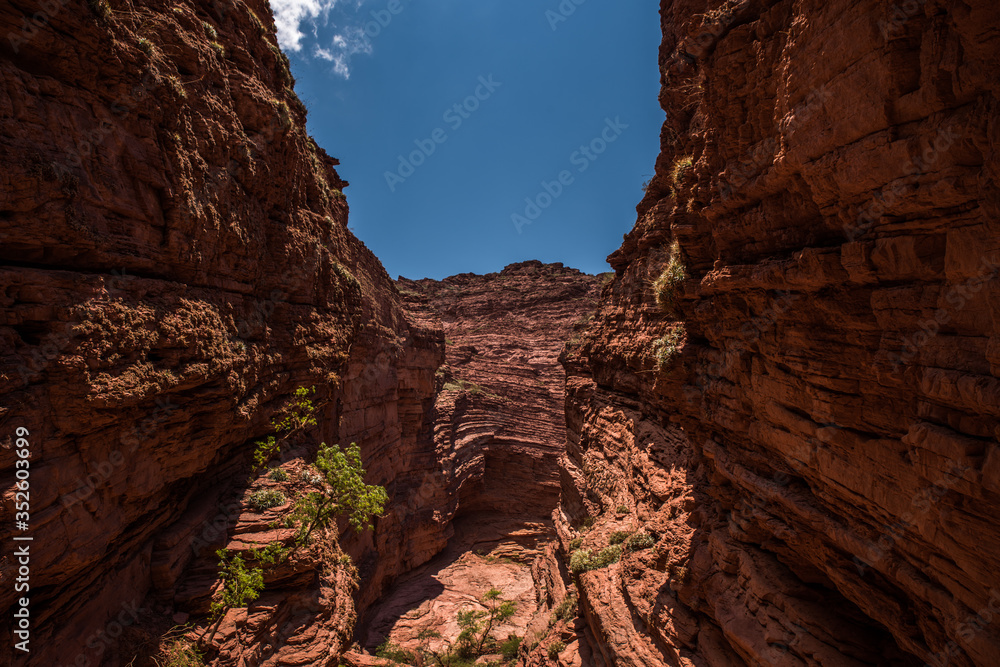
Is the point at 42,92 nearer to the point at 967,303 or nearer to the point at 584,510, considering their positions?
the point at 967,303

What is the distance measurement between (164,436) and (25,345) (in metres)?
3.02

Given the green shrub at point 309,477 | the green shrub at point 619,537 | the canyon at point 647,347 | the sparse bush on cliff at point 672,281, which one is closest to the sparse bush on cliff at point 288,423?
the canyon at point 647,347

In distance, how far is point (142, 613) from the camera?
8.27 m

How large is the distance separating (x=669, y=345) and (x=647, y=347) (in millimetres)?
1787

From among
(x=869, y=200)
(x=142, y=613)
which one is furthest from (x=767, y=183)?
(x=142, y=613)

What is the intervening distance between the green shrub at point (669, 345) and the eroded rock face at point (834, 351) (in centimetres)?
53

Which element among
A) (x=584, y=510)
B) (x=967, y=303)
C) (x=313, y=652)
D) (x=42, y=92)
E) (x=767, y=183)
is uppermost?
(x=42, y=92)

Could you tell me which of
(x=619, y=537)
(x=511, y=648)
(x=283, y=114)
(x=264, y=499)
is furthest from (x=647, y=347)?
(x=511, y=648)

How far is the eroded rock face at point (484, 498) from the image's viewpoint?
64.7 feet

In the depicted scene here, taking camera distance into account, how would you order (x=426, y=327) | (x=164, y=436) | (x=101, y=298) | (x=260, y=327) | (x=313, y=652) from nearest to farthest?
1. (x=101, y=298)
2. (x=164, y=436)
3. (x=313, y=652)
4. (x=260, y=327)
5. (x=426, y=327)

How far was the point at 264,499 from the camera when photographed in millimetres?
10969

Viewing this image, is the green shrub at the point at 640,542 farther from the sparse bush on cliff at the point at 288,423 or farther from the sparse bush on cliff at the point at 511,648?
the sparse bush on cliff at the point at 288,423

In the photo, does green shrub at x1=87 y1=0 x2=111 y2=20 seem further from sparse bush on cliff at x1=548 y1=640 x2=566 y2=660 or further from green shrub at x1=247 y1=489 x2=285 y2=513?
sparse bush on cliff at x1=548 y1=640 x2=566 y2=660

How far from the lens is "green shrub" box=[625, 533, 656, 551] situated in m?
9.57
